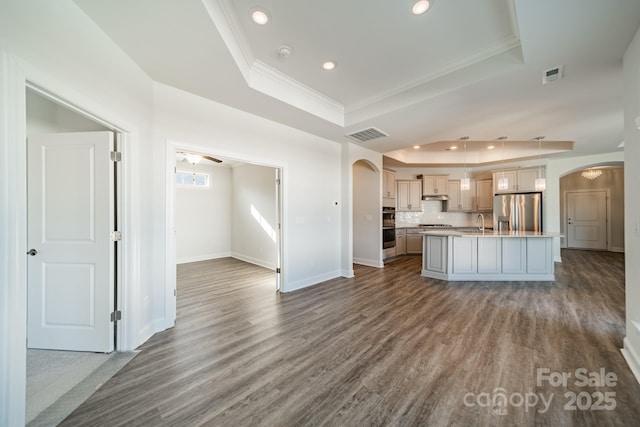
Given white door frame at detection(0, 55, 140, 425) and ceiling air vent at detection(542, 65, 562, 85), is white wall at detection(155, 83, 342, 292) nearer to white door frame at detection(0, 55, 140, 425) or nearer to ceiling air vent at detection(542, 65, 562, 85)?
white door frame at detection(0, 55, 140, 425)

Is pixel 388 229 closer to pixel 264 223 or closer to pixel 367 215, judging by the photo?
pixel 367 215

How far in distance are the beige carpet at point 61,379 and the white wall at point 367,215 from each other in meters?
4.96

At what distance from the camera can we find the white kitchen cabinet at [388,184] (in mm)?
6727

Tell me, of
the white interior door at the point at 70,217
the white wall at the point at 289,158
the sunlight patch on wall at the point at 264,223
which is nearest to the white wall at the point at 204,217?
the sunlight patch on wall at the point at 264,223

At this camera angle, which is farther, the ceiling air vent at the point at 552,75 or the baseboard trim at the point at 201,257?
the baseboard trim at the point at 201,257

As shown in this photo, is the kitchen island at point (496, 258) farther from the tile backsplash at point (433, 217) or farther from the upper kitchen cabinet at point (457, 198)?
the tile backsplash at point (433, 217)

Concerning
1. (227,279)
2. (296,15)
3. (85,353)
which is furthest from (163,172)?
(227,279)

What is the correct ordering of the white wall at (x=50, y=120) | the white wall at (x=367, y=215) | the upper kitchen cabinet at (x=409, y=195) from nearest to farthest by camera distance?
the white wall at (x=50, y=120) → the white wall at (x=367, y=215) → the upper kitchen cabinet at (x=409, y=195)

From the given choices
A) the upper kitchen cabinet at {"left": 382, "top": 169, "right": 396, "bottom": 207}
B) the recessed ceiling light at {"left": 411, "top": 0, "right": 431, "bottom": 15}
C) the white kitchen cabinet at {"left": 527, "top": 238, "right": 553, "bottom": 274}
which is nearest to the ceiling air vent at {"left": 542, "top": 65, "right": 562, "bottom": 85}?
the recessed ceiling light at {"left": 411, "top": 0, "right": 431, "bottom": 15}

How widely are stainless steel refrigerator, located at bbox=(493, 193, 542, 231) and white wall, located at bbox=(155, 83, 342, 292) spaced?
4744mm

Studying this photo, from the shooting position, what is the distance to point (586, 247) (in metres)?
8.48

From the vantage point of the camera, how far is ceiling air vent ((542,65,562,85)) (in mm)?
2483

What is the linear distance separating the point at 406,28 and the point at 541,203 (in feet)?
22.0

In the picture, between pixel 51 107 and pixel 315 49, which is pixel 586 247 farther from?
pixel 51 107
